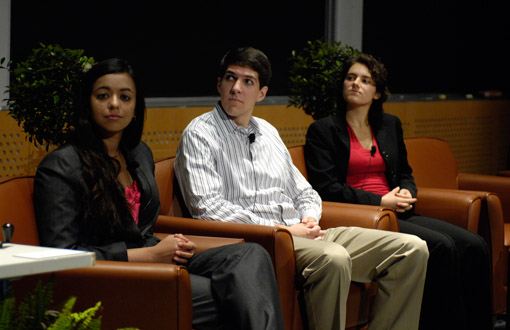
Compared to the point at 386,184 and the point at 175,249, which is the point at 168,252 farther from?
the point at 386,184

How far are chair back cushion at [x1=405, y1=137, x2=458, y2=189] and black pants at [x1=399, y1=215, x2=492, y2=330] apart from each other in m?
0.75

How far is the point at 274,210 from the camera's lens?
→ 10.9 ft

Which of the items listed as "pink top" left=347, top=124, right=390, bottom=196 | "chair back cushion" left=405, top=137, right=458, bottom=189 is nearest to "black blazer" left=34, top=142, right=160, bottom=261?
"pink top" left=347, top=124, right=390, bottom=196

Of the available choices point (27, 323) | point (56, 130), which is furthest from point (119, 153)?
point (27, 323)

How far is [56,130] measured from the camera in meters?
3.11

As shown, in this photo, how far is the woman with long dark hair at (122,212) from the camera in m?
2.53

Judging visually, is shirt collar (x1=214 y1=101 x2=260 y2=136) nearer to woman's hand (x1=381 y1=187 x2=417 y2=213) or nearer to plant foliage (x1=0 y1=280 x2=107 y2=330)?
woman's hand (x1=381 y1=187 x2=417 y2=213)

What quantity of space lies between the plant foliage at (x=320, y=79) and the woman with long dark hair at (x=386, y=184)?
23 centimetres

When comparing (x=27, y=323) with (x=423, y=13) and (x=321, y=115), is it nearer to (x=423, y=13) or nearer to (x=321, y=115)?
(x=321, y=115)

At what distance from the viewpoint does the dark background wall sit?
14.9 feet

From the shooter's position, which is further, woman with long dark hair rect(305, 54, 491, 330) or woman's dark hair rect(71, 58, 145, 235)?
woman with long dark hair rect(305, 54, 491, 330)

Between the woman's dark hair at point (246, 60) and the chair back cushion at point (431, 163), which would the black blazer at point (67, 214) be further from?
the chair back cushion at point (431, 163)

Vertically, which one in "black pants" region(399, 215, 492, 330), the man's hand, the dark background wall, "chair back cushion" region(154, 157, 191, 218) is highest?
the dark background wall

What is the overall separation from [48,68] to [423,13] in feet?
14.6
